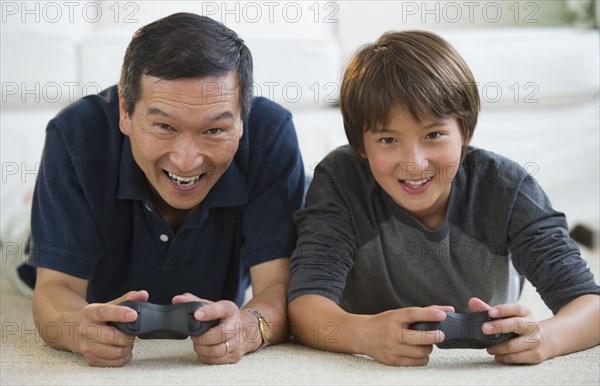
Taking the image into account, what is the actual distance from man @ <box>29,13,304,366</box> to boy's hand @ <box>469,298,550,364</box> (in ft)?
1.01

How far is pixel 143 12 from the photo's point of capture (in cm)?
246

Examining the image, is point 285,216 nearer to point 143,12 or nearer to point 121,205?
point 121,205

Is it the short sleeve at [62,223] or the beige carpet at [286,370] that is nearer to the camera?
the beige carpet at [286,370]

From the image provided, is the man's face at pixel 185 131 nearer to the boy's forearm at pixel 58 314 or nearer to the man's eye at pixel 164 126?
the man's eye at pixel 164 126

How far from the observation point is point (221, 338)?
114 centimetres

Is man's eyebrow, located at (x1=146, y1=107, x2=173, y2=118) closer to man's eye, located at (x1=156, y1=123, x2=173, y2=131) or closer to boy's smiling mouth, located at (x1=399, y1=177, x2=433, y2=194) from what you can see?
man's eye, located at (x1=156, y1=123, x2=173, y2=131)

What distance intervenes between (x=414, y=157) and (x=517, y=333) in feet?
0.92

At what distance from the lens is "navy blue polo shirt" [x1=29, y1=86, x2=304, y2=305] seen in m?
1.33

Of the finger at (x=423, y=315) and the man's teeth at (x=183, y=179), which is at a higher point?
the man's teeth at (x=183, y=179)

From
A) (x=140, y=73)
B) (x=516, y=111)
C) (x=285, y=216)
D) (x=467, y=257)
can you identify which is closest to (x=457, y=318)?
(x=467, y=257)

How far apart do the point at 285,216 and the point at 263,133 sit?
13cm

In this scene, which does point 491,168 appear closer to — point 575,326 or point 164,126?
point 575,326

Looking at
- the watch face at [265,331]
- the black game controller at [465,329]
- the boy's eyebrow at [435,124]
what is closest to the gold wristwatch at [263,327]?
the watch face at [265,331]

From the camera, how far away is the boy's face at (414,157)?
125 cm
